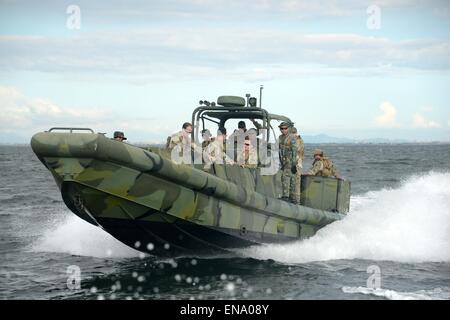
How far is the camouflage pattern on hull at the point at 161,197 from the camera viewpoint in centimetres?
939

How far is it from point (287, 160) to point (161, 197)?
11.9 ft

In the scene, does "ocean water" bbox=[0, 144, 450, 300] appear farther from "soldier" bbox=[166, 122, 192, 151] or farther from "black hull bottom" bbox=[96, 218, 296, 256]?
"soldier" bbox=[166, 122, 192, 151]

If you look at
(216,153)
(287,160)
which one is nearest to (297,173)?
(287,160)

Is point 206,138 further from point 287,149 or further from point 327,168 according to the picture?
point 327,168

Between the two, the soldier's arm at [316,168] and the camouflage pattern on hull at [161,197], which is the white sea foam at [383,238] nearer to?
the camouflage pattern on hull at [161,197]

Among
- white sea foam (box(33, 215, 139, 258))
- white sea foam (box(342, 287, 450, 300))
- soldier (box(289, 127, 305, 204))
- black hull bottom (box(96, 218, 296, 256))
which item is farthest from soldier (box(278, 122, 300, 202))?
white sea foam (box(33, 215, 139, 258))

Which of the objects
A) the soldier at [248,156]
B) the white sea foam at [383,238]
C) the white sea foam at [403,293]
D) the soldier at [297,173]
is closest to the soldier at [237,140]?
the soldier at [248,156]

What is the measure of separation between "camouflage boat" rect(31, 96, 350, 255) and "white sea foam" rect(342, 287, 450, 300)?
2213 millimetres

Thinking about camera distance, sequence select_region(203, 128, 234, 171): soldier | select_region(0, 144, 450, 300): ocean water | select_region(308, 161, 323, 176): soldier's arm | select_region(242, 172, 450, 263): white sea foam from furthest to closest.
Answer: select_region(308, 161, 323, 176): soldier's arm < select_region(242, 172, 450, 263): white sea foam < select_region(203, 128, 234, 171): soldier < select_region(0, 144, 450, 300): ocean water

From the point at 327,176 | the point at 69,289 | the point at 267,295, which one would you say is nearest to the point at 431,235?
the point at 327,176

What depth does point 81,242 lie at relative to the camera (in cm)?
1415

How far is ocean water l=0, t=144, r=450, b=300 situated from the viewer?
1028cm

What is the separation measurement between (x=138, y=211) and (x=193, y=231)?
44.8 inches

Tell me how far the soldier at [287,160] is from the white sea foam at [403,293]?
9.72 feet
